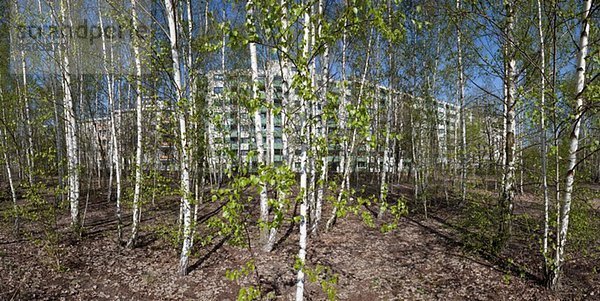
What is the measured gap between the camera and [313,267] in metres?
7.90

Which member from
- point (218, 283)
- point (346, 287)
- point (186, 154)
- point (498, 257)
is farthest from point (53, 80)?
point (498, 257)

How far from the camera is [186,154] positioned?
21.5 feet

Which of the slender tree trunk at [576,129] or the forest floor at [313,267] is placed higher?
the slender tree trunk at [576,129]

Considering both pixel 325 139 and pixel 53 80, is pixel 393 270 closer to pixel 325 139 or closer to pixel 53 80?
pixel 325 139

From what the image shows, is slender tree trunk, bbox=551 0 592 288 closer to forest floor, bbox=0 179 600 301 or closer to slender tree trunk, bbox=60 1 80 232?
forest floor, bbox=0 179 600 301

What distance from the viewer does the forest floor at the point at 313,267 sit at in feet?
21.2

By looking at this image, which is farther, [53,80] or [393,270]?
[53,80]

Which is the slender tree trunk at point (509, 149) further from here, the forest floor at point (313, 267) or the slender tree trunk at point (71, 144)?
the slender tree trunk at point (71, 144)

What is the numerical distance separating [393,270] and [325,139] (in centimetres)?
598

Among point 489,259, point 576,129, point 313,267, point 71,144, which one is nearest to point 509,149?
point 576,129

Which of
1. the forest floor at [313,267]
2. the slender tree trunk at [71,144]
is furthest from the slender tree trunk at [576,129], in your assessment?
the slender tree trunk at [71,144]

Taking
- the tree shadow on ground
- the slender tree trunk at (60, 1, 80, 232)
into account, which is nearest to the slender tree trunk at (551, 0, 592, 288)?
the tree shadow on ground

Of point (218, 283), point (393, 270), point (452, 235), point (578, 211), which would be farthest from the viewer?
point (452, 235)

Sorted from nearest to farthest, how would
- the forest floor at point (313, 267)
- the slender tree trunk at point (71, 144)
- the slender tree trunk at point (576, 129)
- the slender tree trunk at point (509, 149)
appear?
the slender tree trunk at point (576, 129), the forest floor at point (313, 267), the slender tree trunk at point (509, 149), the slender tree trunk at point (71, 144)
